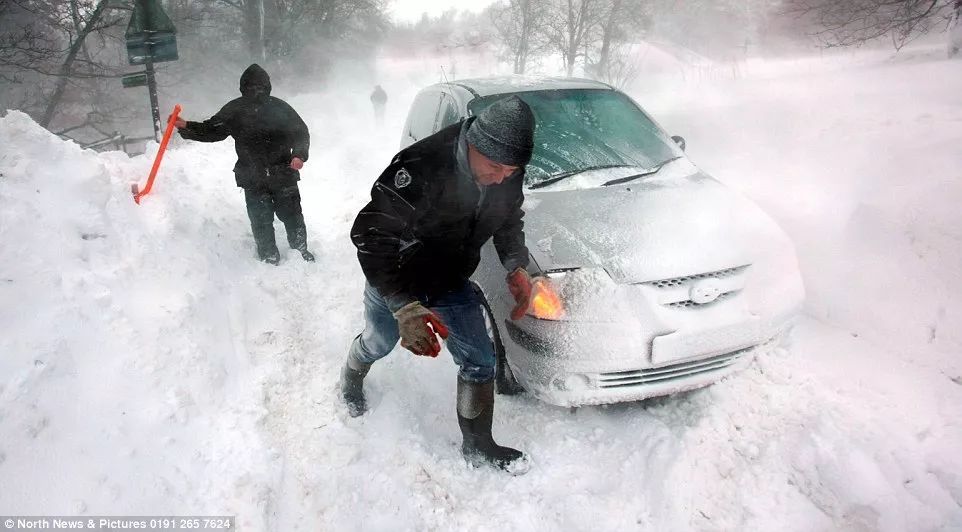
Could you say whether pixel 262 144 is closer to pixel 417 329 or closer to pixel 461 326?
pixel 461 326

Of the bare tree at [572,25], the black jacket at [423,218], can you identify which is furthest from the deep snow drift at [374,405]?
the bare tree at [572,25]

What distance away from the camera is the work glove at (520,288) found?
245cm

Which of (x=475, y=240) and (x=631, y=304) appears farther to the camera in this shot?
(x=631, y=304)

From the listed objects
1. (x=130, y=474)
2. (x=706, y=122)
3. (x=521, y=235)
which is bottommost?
(x=130, y=474)

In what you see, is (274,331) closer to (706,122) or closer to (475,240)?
(475,240)

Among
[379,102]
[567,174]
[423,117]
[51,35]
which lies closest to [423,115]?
[423,117]

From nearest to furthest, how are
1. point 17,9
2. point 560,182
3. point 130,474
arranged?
1. point 130,474
2. point 560,182
3. point 17,9

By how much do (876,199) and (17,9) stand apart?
17612 millimetres

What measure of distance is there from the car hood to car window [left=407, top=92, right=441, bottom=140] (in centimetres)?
A: 182

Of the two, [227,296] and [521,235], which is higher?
[521,235]

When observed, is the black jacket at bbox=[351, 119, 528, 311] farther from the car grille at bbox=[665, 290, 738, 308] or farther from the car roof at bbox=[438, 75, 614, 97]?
the car roof at bbox=[438, 75, 614, 97]

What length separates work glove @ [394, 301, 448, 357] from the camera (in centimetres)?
203

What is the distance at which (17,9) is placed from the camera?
38.7 feet

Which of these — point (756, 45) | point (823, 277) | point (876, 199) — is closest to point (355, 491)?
point (823, 277)
